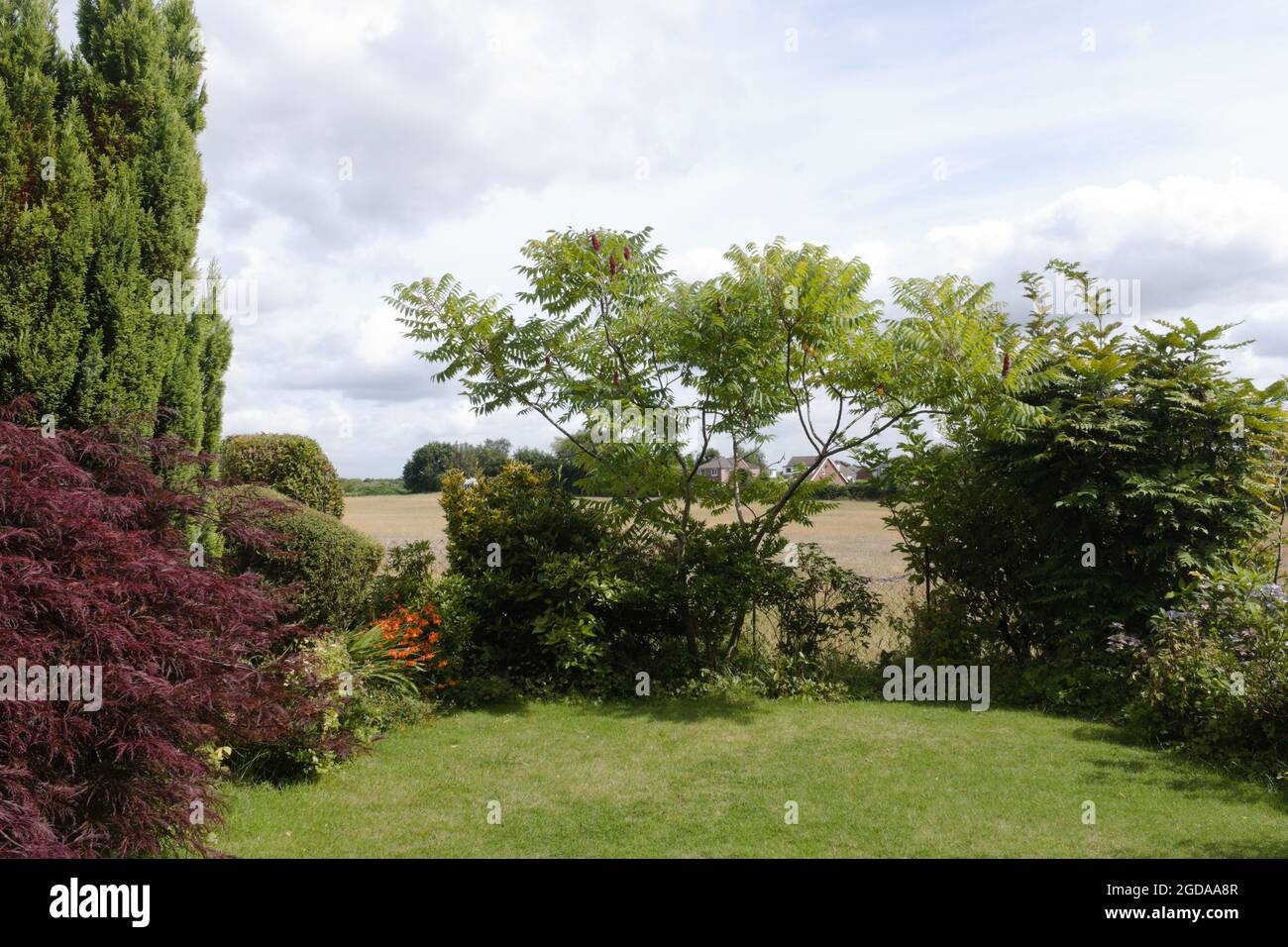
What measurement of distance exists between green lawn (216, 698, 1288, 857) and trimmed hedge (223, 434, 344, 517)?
5.12 meters

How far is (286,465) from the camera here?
458 inches

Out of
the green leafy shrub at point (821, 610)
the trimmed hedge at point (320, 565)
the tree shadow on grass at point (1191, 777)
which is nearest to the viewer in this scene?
the tree shadow on grass at point (1191, 777)

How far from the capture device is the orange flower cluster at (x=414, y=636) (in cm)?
816

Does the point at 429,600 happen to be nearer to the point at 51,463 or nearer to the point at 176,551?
the point at 176,551

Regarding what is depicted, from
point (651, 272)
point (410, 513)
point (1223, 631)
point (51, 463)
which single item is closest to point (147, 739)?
point (51, 463)

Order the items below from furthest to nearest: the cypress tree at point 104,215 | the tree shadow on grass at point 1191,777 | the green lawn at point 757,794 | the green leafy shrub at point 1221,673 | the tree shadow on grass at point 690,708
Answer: the tree shadow on grass at point 690,708, the green leafy shrub at point 1221,673, the cypress tree at point 104,215, the tree shadow on grass at point 1191,777, the green lawn at point 757,794

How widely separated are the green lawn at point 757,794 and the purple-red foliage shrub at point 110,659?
76 cm

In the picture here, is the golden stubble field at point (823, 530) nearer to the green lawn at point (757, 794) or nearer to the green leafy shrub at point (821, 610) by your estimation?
the green leafy shrub at point (821, 610)

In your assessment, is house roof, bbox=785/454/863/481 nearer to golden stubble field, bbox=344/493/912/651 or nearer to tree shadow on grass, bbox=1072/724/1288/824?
golden stubble field, bbox=344/493/912/651

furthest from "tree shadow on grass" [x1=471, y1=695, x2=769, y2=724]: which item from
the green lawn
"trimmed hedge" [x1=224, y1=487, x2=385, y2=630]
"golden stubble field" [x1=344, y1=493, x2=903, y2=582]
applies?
"golden stubble field" [x1=344, y1=493, x2=903, y2=582]

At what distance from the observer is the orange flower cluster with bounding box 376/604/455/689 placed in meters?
8.16

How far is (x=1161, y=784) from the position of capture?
244 inches

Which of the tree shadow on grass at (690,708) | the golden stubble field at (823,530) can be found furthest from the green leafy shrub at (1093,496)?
the tree shadow on grass at (690,708)

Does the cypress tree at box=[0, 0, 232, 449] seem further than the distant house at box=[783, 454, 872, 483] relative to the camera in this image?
No
